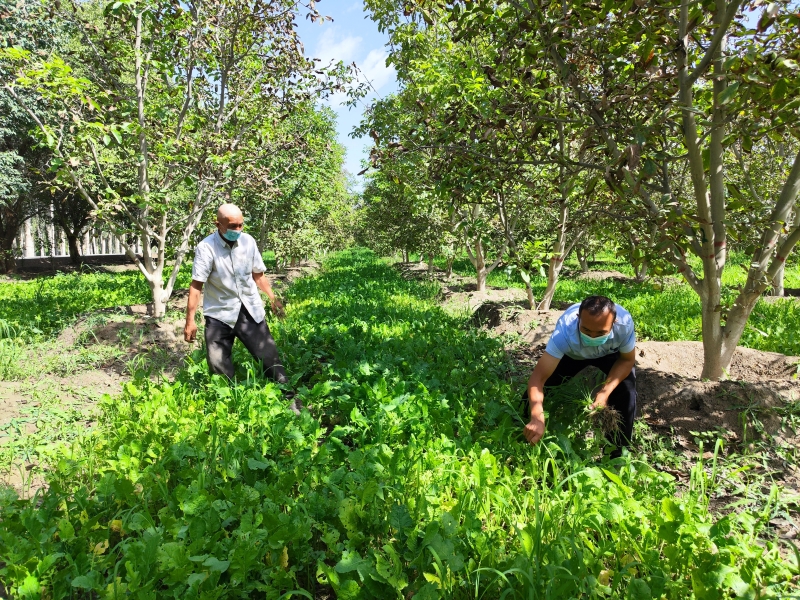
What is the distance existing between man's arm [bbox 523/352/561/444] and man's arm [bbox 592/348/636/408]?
37 centimetres

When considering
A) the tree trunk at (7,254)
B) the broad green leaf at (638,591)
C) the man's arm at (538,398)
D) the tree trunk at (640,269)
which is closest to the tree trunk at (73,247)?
the tree trunk at (7,254)

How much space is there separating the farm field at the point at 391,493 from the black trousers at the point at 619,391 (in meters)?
0.17

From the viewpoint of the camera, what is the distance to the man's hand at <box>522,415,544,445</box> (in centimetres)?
297

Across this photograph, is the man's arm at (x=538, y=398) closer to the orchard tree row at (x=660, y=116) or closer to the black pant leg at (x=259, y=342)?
the orchard tree row at (x=660, y=116)

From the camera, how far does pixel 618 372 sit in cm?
326

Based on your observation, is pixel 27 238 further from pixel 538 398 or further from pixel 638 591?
pixel 638 591

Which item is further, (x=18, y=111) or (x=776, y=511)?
(x=18, y=111)

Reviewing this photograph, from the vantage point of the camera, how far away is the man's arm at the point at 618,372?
3179 millimetres

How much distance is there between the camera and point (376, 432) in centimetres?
317

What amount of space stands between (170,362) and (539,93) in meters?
5.16

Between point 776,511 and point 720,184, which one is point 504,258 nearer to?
point 720,184

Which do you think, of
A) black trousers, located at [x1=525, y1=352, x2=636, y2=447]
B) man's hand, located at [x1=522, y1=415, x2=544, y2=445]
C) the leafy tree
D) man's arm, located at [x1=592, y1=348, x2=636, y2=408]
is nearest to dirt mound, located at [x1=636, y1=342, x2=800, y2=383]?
black trousers, located at [x1=525, y1=352, x2=636, y2=447]

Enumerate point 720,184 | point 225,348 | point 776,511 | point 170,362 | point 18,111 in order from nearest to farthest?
1. point 776,511
2. point 720,184
3. point 225,348
4. point 170,362
5. point 18,111

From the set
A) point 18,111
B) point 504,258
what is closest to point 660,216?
point 504,258
